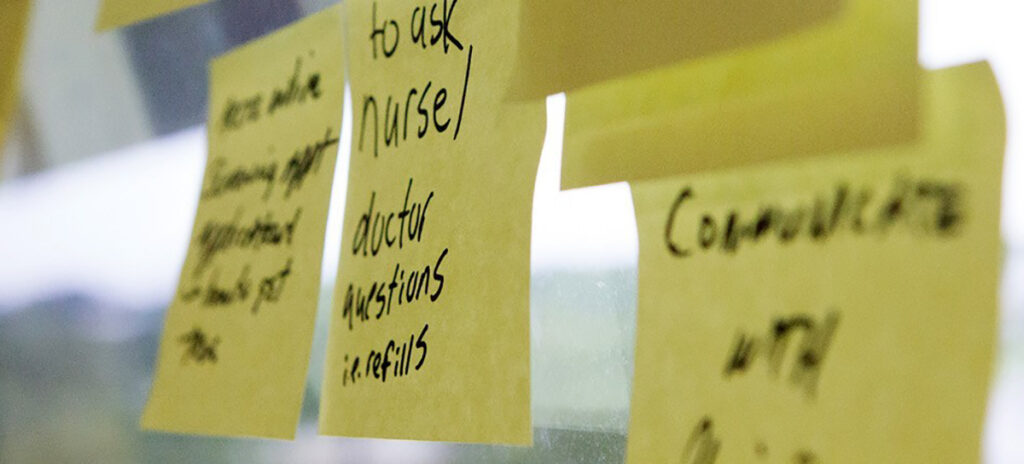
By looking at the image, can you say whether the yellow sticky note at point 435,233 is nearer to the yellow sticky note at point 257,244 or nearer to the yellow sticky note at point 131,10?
the yellow sticky note at point 257,244

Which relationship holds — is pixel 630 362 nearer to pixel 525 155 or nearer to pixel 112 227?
pixel 525 155

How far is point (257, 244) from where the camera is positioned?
0.64m

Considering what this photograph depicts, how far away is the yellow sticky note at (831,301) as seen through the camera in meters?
0.32

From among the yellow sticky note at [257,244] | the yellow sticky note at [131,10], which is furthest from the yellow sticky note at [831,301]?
the yellow sticky note at [131,10]

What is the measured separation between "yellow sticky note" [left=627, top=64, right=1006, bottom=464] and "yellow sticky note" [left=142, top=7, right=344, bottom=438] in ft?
0.83

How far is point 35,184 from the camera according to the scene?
929 millimetres

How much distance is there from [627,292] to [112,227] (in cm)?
51

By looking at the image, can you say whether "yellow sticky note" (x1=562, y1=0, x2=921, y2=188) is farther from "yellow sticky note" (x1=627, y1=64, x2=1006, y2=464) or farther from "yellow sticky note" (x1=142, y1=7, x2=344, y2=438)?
Answer: "yellow sticky note" (x1=142, y1=7, x2=344, y2=438)

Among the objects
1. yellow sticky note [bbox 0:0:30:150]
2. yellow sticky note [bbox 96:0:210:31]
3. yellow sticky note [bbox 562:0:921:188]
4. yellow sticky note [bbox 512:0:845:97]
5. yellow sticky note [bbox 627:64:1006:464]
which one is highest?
yellow sticky note [bbox 0:0:30:150]

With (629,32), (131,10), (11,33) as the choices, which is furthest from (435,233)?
(11,33)

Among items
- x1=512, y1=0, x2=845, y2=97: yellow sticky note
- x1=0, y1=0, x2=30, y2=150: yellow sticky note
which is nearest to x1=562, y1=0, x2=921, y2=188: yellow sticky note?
x1=512, y1=0, x2=845, y2=97: yellow sticky note

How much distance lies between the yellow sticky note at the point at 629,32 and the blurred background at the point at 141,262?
4 cm

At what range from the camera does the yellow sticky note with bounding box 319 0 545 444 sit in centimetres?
47

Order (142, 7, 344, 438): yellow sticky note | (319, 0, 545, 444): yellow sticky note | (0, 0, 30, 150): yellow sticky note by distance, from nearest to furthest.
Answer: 1. (319, 0, 545, 444): yellow sticky note
2. (142, 7, 344, 438): yellow sticky note
3. (0, 0, 30, 150): yellow sticky note
